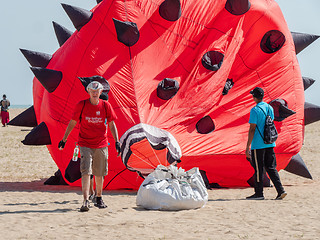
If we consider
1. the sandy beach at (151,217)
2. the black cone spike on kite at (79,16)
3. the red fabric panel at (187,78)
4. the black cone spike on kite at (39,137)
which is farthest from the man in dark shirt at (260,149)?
the black cone spike on kite at (39,137)

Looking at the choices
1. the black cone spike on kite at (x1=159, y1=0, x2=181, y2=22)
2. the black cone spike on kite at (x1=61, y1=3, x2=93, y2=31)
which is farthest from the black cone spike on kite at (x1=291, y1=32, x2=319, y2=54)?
the black cone spike on kite at (x1=61, y1=3, x2=93, y2=31)

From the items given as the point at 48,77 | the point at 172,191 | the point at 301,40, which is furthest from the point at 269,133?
the point at 48,77

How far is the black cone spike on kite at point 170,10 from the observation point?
9.58m

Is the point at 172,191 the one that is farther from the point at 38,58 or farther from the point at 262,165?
the point at 38,58

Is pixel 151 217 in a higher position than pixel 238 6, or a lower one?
lower

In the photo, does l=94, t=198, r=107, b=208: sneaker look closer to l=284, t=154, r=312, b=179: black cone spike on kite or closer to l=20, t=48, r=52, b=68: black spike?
l=20, t=48, r=52, b=68: black spike

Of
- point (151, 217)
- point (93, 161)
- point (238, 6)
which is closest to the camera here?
point (151, 217)

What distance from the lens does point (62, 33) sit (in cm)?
1088

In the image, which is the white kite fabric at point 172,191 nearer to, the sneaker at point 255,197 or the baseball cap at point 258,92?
the sneaker at point 255,197

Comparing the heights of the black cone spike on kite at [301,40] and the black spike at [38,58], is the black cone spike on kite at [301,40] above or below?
Result: above

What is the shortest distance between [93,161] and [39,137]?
8.38 feet

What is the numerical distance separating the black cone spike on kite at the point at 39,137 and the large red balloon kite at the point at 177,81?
19 millimetres

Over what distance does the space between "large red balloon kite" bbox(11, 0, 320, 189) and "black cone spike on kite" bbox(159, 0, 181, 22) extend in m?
0.02

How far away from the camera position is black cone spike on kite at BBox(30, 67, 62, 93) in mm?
9172
